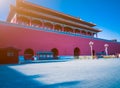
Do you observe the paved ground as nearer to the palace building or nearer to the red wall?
the palace building

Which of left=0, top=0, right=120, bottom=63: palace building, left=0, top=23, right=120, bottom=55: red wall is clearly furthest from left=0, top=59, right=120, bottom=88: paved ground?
left=0, top=23, right=120, bottom=55: red wall

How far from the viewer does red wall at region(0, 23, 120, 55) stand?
47.3 ft

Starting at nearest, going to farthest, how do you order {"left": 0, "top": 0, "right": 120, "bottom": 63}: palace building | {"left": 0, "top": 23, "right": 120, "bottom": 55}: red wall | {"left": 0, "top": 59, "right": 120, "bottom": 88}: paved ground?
1. {"left": 0, "top": 59, "right": 120, "bottom": 88}: paved ground
2. {"left": 0, "top": 23, "right": 120, "bottom": 55}: red wall
3. {"left": 0, "top": 0, "right": 120, "bottom": 63}: palace building

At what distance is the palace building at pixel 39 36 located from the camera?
14.9m

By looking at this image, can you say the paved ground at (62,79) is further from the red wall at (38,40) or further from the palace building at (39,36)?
the red wall at (38,40)

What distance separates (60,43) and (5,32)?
8.39 m

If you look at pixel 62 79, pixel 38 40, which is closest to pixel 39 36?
pixel 38 40

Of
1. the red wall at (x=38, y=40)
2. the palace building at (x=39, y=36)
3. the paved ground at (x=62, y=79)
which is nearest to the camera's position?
the paved ground at (x=62, y=79)

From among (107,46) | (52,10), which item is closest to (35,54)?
(52,10)

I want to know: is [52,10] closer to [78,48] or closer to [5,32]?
[78,48]

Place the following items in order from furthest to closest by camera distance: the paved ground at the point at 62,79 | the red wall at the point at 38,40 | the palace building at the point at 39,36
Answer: the palace building at the point at 39,36 < the red wall at the point at 38,40 < the paved ground at the point at 62,79

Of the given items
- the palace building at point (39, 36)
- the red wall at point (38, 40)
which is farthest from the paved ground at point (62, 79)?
the red wall at point (38, 40)

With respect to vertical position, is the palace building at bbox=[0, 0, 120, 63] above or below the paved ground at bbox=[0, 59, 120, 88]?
above

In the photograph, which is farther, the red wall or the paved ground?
the red wall
